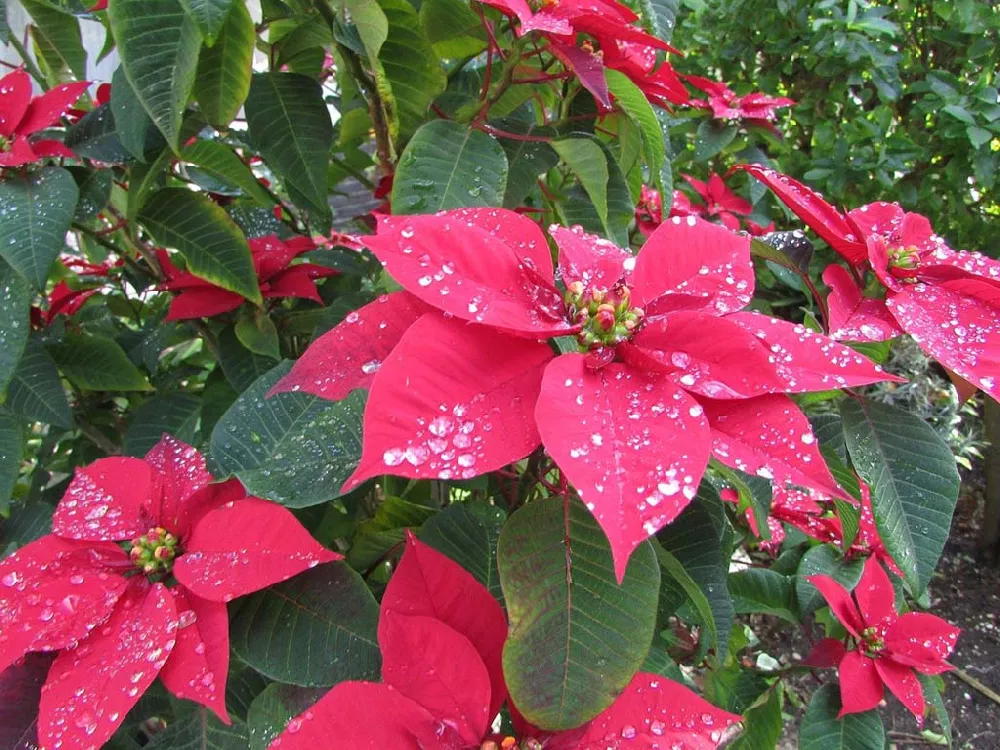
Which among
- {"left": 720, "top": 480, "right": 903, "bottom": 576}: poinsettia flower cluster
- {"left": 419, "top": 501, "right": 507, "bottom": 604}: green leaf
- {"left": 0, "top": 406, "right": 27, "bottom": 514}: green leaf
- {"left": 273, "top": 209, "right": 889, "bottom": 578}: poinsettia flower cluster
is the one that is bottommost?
{"left": 720, "top": 480, "right": 903, "bottom": 576}: poinsettia flower cluster

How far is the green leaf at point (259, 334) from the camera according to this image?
803mm

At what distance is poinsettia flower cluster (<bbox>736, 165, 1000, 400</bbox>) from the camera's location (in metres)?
0.45

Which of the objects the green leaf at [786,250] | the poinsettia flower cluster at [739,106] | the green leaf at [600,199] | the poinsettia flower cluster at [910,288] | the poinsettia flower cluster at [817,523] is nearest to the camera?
the poinsettia flower cluster at [910,288]

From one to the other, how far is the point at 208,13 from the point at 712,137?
1219mm

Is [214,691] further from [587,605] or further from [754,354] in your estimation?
[754,354]

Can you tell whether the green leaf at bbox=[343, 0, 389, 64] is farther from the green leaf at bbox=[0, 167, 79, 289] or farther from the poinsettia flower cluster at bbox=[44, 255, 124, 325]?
the poinsettia flower cluster at bbox=[44, 255, 124, 325]

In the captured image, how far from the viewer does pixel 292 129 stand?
0.74 meters

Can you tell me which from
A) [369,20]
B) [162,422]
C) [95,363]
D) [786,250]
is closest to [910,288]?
[786,250]

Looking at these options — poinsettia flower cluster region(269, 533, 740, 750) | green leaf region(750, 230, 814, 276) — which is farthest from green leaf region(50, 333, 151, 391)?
green leaf region(750, 230, 814, 276)

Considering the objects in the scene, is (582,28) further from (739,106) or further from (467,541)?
(739,106)

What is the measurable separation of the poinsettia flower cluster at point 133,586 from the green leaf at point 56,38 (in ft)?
2.00

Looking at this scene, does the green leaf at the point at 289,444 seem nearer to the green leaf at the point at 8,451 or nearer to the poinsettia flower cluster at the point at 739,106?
the green leaf at the point at 8,451

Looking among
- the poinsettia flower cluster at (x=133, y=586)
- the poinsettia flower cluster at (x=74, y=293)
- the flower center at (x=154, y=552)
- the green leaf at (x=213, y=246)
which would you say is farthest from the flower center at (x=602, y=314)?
the poinsettia flower cluster at (x=74, y=293)

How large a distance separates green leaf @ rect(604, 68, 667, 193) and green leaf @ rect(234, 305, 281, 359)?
0.44m
